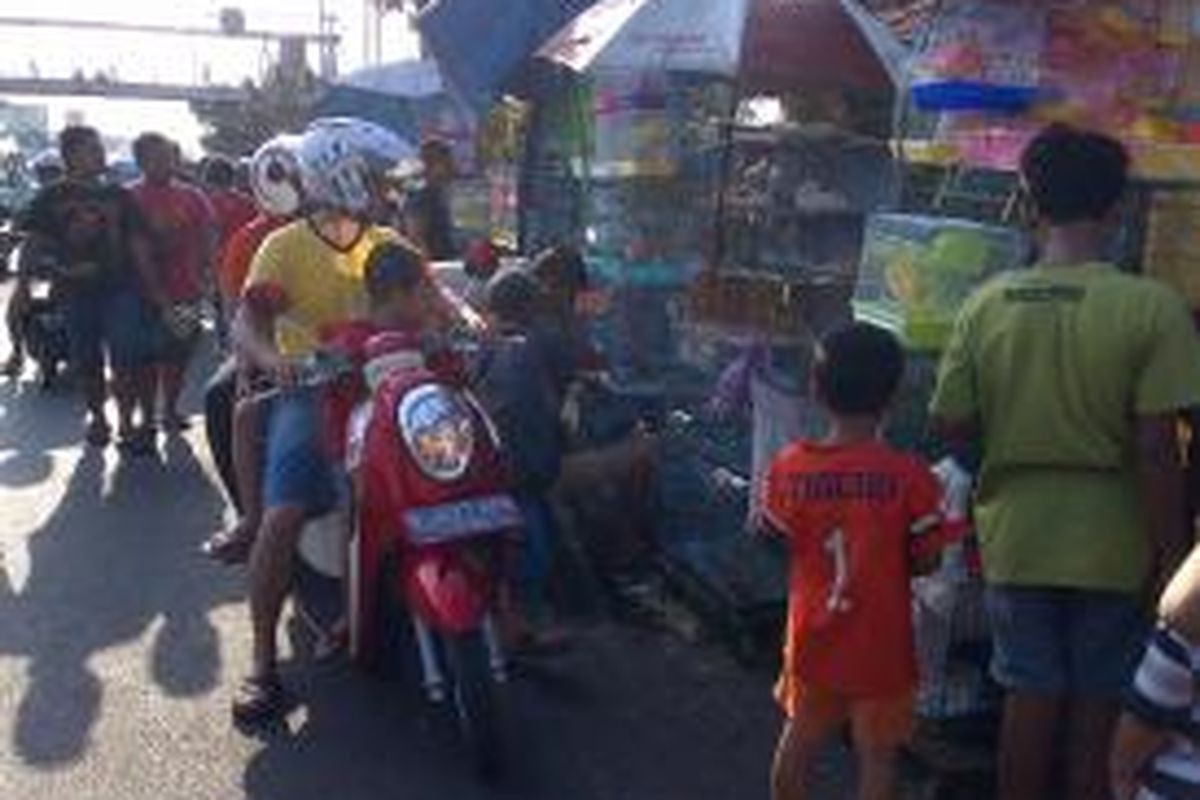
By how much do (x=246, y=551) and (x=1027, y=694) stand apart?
3.17 metres

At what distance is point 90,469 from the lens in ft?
34.8

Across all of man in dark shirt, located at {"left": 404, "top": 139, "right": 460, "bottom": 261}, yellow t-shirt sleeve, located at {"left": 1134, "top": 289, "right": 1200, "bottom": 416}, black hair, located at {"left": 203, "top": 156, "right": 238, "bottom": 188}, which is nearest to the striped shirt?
yellow t-shirt sleeve, located at {"left": 1134, "top": 289, "right": 1200, "bottom": 416}

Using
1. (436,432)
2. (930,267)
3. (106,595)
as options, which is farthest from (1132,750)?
(106,595)

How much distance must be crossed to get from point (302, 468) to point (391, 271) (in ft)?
2.20

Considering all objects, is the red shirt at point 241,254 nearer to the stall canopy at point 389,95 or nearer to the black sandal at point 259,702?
the black sandal at point 259,702

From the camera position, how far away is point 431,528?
5.61 m

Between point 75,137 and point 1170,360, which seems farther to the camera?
point 75,137

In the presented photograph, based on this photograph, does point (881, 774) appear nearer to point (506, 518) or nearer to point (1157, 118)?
point (506, 518)

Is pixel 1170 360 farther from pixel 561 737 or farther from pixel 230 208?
pixel 230 208

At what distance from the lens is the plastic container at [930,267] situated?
5406 millimetres

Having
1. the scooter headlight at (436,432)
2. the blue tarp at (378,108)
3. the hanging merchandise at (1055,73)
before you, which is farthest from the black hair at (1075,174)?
the blue tarp at (378,108)

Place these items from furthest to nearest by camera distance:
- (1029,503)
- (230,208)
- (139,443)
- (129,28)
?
(129,28), (230,208), (139,443), (1029,503)

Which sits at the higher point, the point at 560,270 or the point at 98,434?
the point at 560,270

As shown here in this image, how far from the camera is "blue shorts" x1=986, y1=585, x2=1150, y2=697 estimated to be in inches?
181
